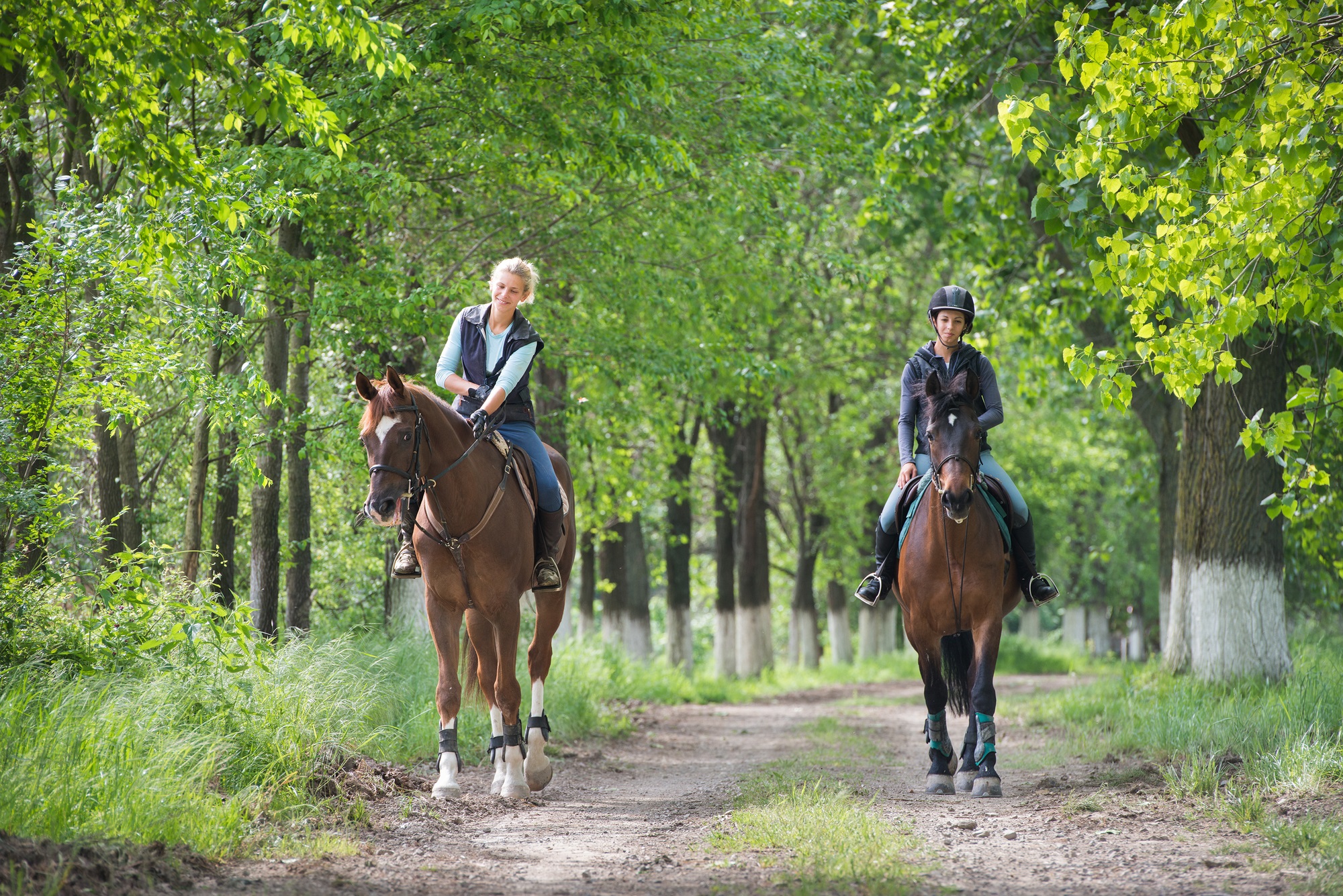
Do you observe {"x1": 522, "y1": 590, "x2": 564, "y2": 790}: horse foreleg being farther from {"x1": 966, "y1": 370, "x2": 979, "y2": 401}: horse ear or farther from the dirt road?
{"x1": 966, "y1": 370, "x2": 979, "y2": 401}: horse ear

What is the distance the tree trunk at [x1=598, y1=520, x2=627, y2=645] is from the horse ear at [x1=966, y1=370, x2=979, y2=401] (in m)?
12.0

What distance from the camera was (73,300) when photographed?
7531mm

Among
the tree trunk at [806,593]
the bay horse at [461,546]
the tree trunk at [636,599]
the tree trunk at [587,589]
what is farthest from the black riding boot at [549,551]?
the tree trunk at [806,593]

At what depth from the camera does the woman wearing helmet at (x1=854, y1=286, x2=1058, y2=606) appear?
7.95 metres

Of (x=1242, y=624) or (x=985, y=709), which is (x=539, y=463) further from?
(x=1242, y=624)

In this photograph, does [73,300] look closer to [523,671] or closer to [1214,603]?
[523,671]

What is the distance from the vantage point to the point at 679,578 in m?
23.0

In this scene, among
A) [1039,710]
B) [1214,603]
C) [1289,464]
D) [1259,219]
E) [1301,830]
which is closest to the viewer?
[1301,830]

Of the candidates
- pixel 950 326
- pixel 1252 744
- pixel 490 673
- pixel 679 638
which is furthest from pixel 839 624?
pixel 490 673

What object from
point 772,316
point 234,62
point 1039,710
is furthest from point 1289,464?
point 772,316

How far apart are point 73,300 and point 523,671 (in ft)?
20.9

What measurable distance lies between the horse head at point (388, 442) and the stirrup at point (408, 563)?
2.86 ft

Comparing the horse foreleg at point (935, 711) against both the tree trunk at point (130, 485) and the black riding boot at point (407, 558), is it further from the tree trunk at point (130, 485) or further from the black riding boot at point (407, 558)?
the tree trunk at point (130, 485)

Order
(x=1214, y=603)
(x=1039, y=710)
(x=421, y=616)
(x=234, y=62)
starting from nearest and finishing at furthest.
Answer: (x=234, y=62)
(x=1214, y=603)
(x=421, y=616)
(x=1039, y=710)
